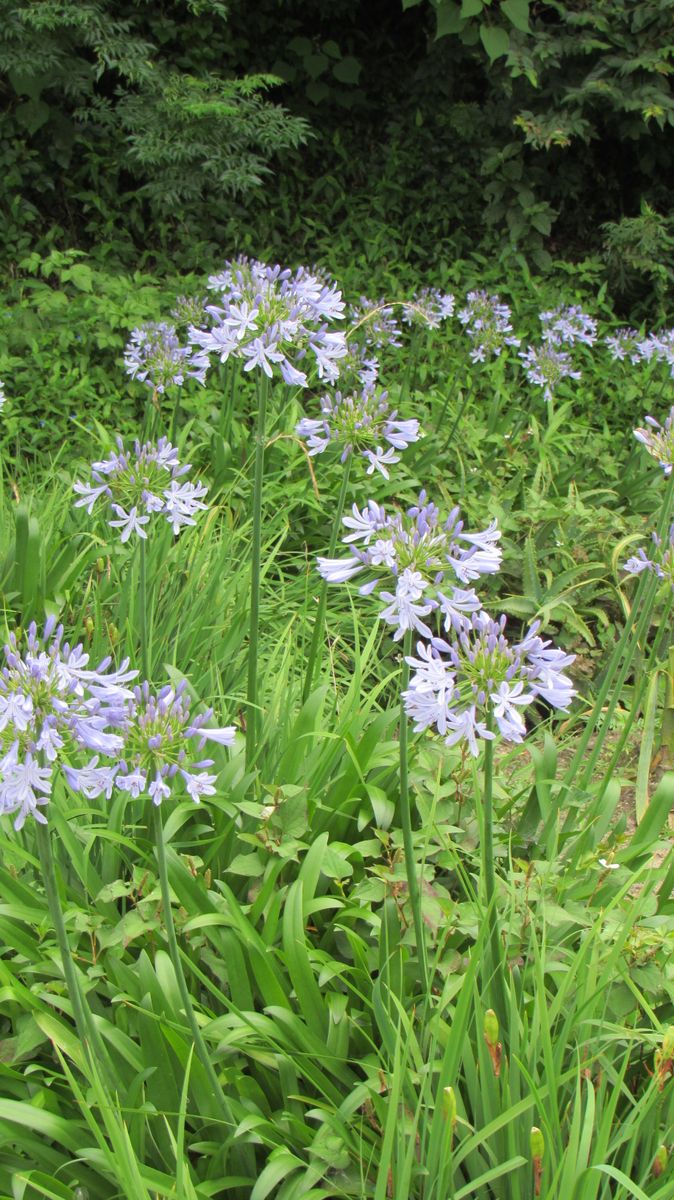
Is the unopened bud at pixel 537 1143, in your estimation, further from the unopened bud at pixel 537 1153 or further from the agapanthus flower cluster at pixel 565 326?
the agapanthus flower cluster at pixel 565 326

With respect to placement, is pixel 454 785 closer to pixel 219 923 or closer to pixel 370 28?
pixel 219 923

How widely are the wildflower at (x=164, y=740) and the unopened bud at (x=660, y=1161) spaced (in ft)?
3.04

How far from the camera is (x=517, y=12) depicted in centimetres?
628

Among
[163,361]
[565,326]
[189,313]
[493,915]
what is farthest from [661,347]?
[493,915]

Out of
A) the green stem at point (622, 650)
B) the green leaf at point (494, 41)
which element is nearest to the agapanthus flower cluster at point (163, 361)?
the green stem at point (622, 650)

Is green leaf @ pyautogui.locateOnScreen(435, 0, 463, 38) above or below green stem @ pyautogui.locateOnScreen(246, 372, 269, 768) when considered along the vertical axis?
above

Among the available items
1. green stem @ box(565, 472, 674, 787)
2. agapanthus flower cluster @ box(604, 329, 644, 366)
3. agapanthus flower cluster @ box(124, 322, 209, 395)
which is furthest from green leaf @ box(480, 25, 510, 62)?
green stem @ box(565, 472, 674, 787)

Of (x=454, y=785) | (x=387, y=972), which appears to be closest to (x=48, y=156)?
(x=454, y=785)

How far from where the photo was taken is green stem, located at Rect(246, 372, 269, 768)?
2.12m

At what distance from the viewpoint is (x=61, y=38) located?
6.21 metres

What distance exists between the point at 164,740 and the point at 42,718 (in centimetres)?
20

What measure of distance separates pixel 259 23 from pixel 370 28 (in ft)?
3.42

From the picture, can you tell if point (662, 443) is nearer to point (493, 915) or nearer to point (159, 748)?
point (493, 915)

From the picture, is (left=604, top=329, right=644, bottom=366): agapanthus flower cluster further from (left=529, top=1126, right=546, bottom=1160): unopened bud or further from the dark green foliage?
(left=529, top=1126, right=546, bottom=1160): unopened bud
